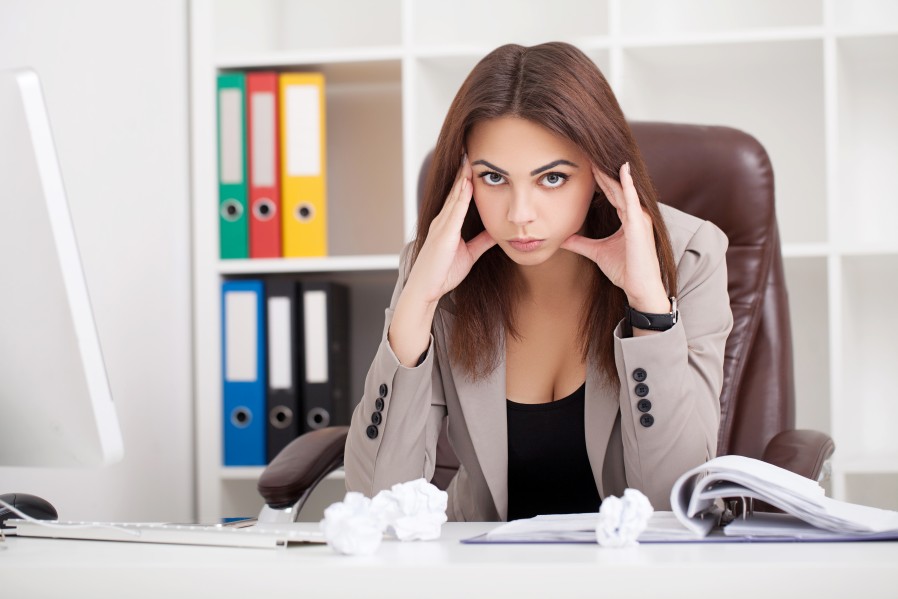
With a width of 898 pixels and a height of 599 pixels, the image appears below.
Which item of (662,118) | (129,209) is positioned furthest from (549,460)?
(662,118)

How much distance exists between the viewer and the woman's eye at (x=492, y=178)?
1206mm

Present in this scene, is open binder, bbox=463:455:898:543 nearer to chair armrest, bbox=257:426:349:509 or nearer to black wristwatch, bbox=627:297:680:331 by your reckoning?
black wristwatch, bbox=627:297:680:331

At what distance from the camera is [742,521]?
825mm

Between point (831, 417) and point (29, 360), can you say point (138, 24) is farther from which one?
point (831, 417)

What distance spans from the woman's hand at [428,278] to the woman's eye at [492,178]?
33mm

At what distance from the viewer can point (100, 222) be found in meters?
1.85

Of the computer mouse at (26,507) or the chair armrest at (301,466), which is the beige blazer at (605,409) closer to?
the chair armrest at (301,466)

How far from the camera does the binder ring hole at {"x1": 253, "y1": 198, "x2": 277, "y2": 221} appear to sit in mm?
2174

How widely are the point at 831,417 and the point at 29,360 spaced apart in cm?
174

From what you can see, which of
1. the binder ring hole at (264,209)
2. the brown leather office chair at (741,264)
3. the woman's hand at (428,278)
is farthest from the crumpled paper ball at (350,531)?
the binder ring hole at (264,209)

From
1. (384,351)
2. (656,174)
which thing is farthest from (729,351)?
(384,351)

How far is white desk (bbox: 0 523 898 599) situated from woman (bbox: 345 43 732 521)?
1.50 ft

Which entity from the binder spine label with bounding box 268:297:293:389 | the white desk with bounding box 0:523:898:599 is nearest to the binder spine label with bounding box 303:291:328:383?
the binder spine label with bounding box 268:297:293:389

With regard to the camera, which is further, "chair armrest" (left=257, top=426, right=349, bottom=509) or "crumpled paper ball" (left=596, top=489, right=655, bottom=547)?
"chair armrest" (left=257, top=426, right=349, bottom=509)
